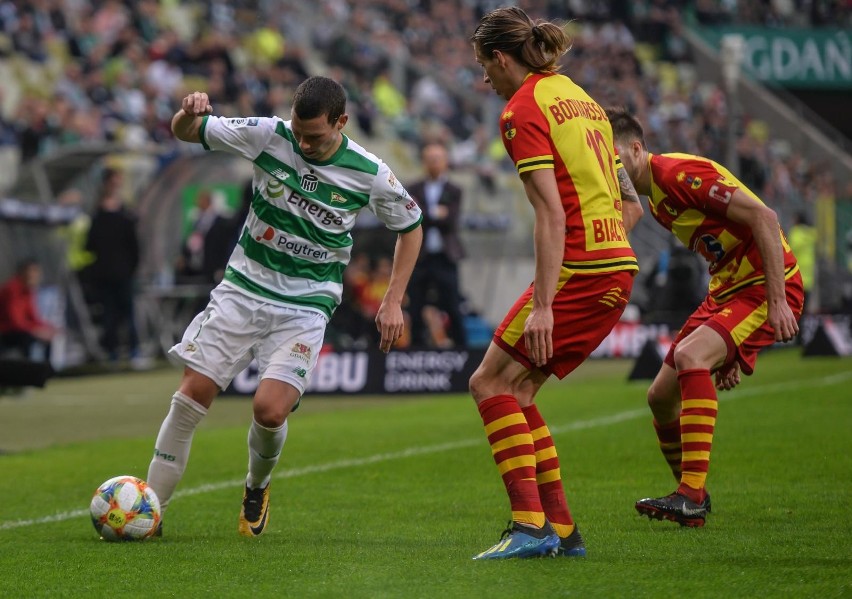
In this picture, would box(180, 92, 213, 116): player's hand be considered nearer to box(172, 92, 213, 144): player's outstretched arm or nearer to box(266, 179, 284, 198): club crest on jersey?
box(172, 92, 213, 144): player's outstretched arm

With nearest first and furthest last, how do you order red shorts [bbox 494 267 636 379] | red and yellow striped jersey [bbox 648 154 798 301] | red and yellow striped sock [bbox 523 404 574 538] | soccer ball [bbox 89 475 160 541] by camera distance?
red shorts [bbox 494 267 636 379] → red and yellow striped sock [bbox 523 404 574 538] → soccer ball [bbox 89 475 160 541] → red and yellow striped jersey [bbox 648 154 798 301]

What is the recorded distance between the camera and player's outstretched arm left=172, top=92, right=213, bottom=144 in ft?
21.8

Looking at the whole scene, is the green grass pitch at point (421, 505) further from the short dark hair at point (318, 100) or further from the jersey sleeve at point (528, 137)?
the short dark hair at point (318, 100)

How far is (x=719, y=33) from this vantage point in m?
38.9

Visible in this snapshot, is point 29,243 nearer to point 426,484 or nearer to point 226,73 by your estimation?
point 226,73

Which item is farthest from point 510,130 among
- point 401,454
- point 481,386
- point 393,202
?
point 401,454

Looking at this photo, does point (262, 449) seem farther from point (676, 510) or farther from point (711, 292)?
point (711, 292)

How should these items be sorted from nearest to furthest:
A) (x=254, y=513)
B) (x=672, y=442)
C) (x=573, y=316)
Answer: (x=573, y=316) → (x=254, y=513) → (x=672, y=442)

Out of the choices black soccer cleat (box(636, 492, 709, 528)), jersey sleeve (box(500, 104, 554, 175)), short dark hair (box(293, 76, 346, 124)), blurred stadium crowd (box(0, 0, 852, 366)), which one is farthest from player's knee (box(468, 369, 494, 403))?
blurred stadium crowd (box(0, 0, 852, 366))

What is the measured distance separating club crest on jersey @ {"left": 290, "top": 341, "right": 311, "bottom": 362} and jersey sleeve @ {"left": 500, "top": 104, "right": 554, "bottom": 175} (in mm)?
1672

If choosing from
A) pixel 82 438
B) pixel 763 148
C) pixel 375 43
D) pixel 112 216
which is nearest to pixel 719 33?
pixel 763 148

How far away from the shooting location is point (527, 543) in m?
5.86

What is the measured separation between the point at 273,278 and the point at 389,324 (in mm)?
754

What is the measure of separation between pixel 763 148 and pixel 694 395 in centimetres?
2820
